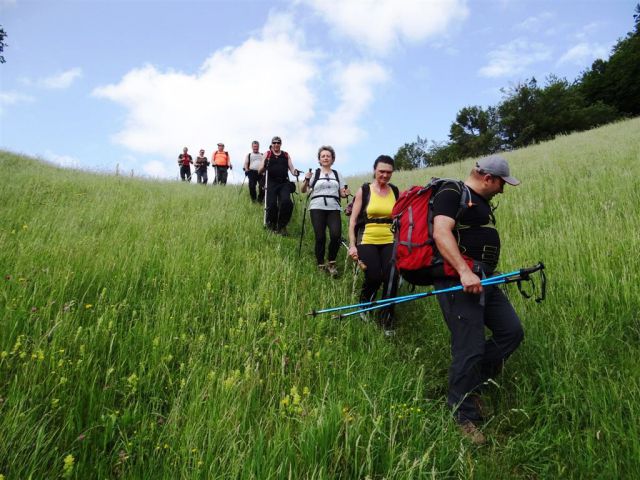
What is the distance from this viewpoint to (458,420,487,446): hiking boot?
243 centimetres

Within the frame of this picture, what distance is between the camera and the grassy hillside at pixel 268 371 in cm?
180

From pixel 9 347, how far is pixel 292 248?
4.87 m

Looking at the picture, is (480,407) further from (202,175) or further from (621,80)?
(621,80)

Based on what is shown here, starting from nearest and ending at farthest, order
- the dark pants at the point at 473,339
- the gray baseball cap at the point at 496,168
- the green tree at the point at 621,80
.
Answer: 1. the dark pants at the point at 473,339
2. the gray baseball cap at the point at 496,168
3. the green tree at the point at 621,80

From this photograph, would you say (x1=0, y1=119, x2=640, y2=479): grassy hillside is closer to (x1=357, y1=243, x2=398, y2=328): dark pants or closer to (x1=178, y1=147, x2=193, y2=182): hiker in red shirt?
(x1=357, y1=243, x2=398, y2=328): dark pants

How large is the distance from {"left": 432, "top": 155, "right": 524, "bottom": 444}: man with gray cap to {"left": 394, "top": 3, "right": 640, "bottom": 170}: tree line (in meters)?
47.3

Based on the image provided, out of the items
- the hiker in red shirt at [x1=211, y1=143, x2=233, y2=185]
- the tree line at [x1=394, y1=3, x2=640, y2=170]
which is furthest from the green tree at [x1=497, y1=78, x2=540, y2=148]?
the hiker in red shirt at [x1=211, y1=143, x2=233, y2=185]

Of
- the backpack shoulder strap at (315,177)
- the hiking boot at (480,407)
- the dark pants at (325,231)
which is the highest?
the backpack shoulder strap at (315,177)

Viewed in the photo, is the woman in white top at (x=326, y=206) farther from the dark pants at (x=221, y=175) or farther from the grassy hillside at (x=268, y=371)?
the dark pants at (x=221, y=175)

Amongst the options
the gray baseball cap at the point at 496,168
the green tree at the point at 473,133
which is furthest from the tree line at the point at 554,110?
the gray baseball cap at the point at 496,168

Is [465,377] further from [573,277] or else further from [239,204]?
[239,204]

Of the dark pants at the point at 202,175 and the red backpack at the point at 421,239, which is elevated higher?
the dark pants at the point at 202,175

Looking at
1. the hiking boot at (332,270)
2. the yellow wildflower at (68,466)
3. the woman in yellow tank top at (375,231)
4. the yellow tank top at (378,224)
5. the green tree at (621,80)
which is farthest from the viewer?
the green tree at (621,80)

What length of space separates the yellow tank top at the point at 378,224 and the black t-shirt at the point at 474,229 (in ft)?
6.40
